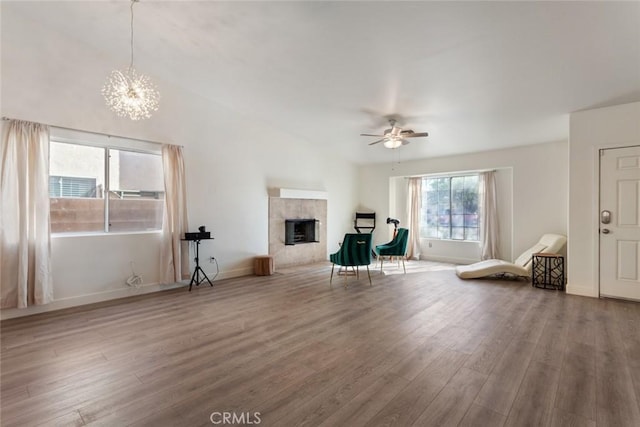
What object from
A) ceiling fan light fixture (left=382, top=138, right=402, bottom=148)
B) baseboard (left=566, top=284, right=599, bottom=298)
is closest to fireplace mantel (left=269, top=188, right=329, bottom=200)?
ceiling fan light fixture (left=382, top=138, right=402, bottom=148)

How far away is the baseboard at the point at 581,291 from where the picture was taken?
14.0 feet

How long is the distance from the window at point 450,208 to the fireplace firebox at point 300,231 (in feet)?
9.67

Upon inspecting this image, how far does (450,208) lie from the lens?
754 cm

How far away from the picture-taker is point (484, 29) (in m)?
2.90

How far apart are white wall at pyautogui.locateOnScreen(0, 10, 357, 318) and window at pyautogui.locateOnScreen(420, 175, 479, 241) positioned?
263 centimetres

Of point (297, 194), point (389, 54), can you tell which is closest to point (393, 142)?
point (389, 54)

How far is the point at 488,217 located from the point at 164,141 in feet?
22.0

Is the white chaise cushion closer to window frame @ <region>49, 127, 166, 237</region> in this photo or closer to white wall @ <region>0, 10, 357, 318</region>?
white wall @ <region>0, 10, 357, 318</region>

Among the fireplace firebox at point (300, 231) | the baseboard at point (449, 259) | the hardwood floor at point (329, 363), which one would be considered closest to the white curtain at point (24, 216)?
the hardwood floor at point (329, 363)

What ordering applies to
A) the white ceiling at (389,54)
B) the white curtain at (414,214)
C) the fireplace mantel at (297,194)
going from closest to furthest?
the white ceiling at (389,54) → the fireplace mantel at (297,194) → the white curtain at (414,214)

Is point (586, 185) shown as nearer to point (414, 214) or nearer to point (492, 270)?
point (492, 270)

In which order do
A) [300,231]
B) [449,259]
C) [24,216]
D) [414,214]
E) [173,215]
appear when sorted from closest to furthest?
[24,216] → [173,215] → [300,231] → [449,259] → [414,214]

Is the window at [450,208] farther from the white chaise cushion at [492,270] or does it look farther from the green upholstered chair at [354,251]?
the green upholstered chair at [354,251]

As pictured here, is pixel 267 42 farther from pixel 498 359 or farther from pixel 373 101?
pixel 498 359
